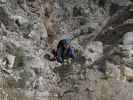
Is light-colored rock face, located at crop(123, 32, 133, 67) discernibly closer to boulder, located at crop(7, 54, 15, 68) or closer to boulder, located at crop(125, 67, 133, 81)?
boulder, located at crop(125, 67, 133, 81)

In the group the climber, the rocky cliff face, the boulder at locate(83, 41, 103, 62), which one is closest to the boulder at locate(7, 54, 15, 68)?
the rocky cliff face

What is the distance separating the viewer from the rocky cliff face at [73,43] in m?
7.86

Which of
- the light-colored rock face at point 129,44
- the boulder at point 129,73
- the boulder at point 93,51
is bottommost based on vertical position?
the boulder at point 129,73

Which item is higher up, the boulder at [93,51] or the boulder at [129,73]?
the boulder at [93,51]

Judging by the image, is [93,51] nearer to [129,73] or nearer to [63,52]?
[63,52]

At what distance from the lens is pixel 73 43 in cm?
1130

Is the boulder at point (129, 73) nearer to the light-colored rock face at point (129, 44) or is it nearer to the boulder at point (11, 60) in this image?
the light-colored rock face at point (129, 44)

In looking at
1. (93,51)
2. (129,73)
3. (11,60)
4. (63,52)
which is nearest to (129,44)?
(93,51)

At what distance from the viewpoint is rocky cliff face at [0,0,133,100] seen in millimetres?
7863

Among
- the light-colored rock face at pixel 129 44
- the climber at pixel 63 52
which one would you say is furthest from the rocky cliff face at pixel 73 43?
the climber at pixel 63 52

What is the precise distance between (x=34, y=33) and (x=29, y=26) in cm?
22

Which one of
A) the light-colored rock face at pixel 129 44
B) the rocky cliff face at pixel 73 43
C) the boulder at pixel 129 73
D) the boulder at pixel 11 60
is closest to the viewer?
the rocky cliff face at pixel 73 43

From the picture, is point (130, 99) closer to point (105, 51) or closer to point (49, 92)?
point (49, 92)

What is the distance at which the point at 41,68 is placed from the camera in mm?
8867
